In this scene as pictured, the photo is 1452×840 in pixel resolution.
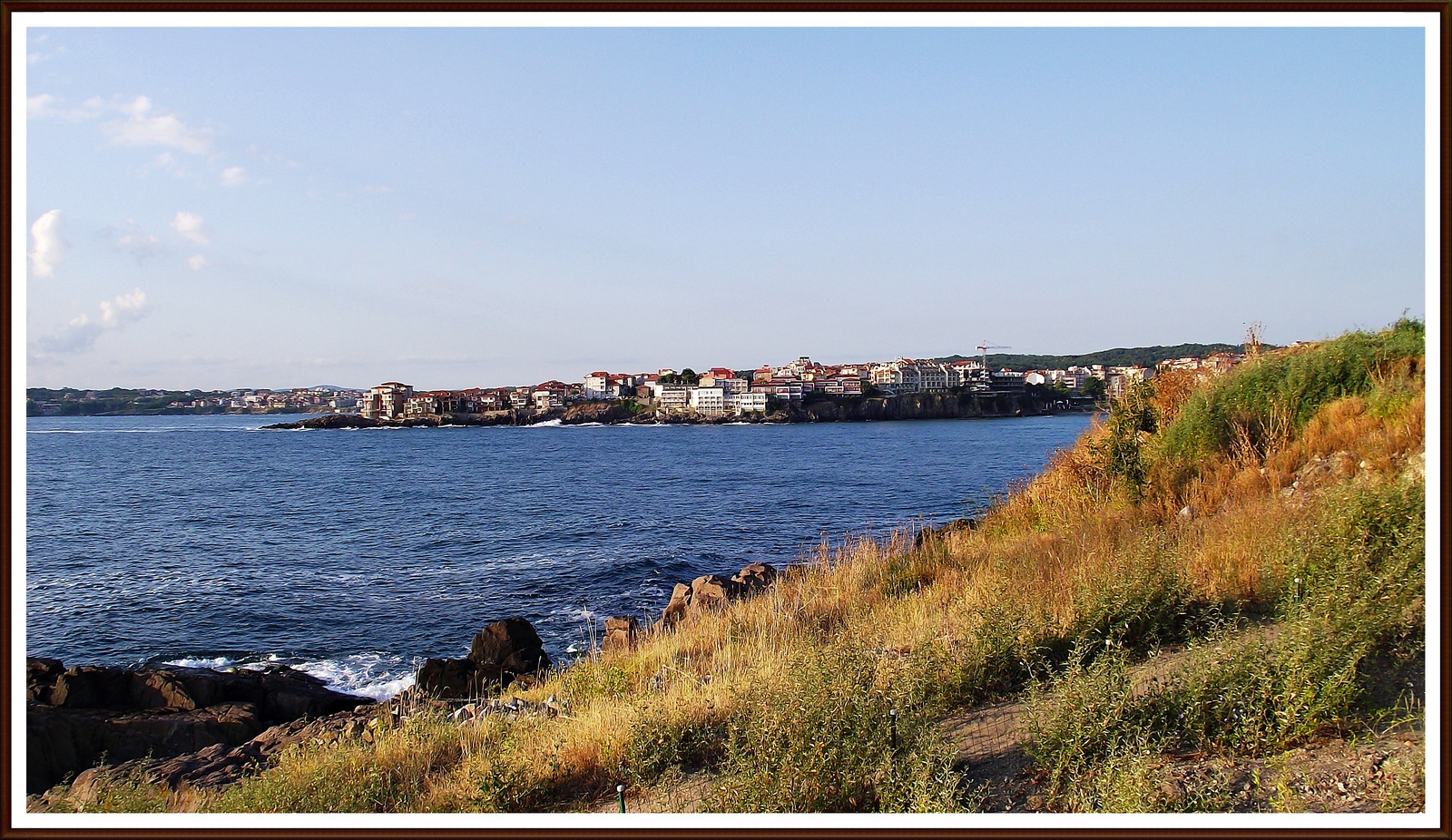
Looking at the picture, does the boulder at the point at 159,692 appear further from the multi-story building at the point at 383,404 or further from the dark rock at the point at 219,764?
the multi-story building at the point at 383,404

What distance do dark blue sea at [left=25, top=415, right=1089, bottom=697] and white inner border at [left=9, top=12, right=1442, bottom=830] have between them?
5.94 m

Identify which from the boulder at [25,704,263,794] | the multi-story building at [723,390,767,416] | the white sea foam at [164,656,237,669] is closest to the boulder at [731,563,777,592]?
the boulder at [25,704,263,794]

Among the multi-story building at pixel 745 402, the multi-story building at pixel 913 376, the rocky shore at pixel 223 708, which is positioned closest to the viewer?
the rocky shore at pixel 223 708

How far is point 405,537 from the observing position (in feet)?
87.5

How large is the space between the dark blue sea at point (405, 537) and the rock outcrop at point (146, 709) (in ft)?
4.66

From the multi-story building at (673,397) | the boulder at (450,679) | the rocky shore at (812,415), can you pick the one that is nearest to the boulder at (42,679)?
the boulder at (450,679)

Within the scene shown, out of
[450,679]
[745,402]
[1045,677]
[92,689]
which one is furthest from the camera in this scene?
[745,402]

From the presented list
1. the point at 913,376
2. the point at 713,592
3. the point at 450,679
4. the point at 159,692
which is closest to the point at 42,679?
the point at 159,692

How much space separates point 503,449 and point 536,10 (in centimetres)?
7347

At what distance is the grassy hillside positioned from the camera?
3.92 meters

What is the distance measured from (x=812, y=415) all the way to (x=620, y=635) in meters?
107

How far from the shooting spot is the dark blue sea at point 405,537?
15828 mm

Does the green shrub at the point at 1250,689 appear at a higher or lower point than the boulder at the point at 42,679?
higher

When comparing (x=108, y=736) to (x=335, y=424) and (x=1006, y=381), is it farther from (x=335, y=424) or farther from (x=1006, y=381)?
(x=1006, y=381)
